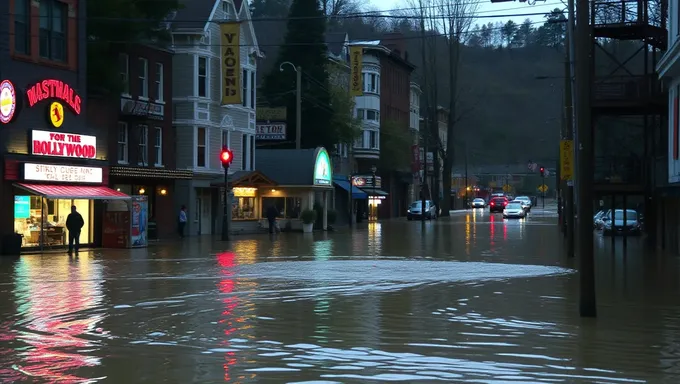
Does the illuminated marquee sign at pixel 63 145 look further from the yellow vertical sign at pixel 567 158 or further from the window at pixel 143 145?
the yellow vertical sign at pixel 567 158

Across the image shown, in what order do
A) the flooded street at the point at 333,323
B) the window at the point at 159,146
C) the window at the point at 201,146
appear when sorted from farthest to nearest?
1. the window at the point at 201,146
2. the window at the point at 159,146
3. the flooded street at the point at 333,323

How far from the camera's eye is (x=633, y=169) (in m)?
37.2

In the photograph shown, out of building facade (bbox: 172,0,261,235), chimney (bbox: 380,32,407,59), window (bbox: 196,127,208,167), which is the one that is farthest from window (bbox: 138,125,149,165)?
chimney (bbox: 380,32,407,59)

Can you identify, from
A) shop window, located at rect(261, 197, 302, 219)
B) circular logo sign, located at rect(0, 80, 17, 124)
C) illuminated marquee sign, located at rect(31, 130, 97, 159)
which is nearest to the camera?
circular logo sign, located at rect(0, 80, 17, 124)

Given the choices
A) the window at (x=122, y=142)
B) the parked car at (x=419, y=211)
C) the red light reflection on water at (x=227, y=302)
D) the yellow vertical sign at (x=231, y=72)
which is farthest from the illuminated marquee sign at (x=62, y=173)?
the parked car at (x=419, y=211)

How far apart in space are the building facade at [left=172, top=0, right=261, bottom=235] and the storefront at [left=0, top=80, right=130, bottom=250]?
37.5 ft

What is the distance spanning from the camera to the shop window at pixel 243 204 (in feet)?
168

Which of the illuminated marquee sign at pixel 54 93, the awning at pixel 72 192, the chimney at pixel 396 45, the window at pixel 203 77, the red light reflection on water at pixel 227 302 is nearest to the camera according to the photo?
the red light reflection on water at pixel 227 302

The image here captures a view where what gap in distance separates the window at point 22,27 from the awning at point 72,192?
4.91m

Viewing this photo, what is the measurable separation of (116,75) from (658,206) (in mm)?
23991

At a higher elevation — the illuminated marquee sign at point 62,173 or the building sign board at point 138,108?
the building sign board at point 138,108

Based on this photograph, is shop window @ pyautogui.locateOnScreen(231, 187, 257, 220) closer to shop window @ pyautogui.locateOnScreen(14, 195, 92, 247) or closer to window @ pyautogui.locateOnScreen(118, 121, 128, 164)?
window @ pyautogui.locateOnScreen(118, 121, 128, 164)

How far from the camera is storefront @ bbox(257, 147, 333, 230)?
Result: 53.5 m

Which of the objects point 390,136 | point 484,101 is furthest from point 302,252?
point 484,101
